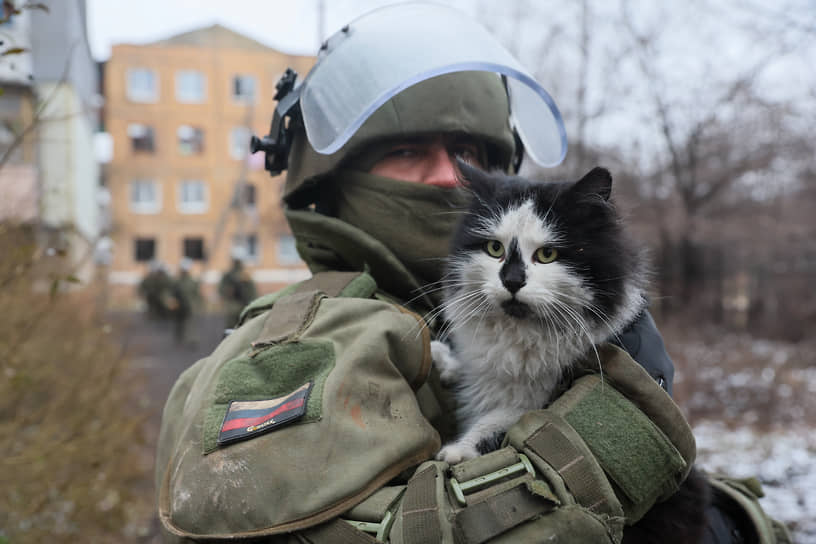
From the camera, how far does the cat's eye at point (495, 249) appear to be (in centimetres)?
182

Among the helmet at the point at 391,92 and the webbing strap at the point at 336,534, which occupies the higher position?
the helmet at the point at 391,92

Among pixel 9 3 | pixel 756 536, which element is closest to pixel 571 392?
pixel 756 536

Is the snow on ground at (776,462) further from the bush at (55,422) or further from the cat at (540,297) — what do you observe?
the bush at (55,422)

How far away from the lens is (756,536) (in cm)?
204

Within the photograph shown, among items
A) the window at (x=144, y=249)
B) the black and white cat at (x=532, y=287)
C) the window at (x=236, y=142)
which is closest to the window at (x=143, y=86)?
the window at (x=236, y=142)

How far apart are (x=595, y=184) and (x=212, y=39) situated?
31.5 meters

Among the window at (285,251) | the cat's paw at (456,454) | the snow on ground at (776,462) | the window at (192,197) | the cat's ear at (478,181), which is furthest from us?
the window at (285,251)

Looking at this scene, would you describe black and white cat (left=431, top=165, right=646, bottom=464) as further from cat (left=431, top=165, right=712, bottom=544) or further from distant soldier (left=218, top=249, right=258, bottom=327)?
distant soldier (left=218, top=249, right=258, bottom=327)

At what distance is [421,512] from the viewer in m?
1.43

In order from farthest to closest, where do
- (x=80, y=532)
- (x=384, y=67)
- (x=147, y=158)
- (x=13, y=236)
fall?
(x=147, y=158)
(x=80, y=532)
(x=13, y=236)
(x=384, y=67)

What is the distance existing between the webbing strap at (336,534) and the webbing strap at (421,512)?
97mm

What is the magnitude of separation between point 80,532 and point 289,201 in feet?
12.1

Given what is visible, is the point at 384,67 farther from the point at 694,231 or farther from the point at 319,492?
the point at 694,231

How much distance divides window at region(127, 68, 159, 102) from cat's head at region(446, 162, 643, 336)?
3207cm
